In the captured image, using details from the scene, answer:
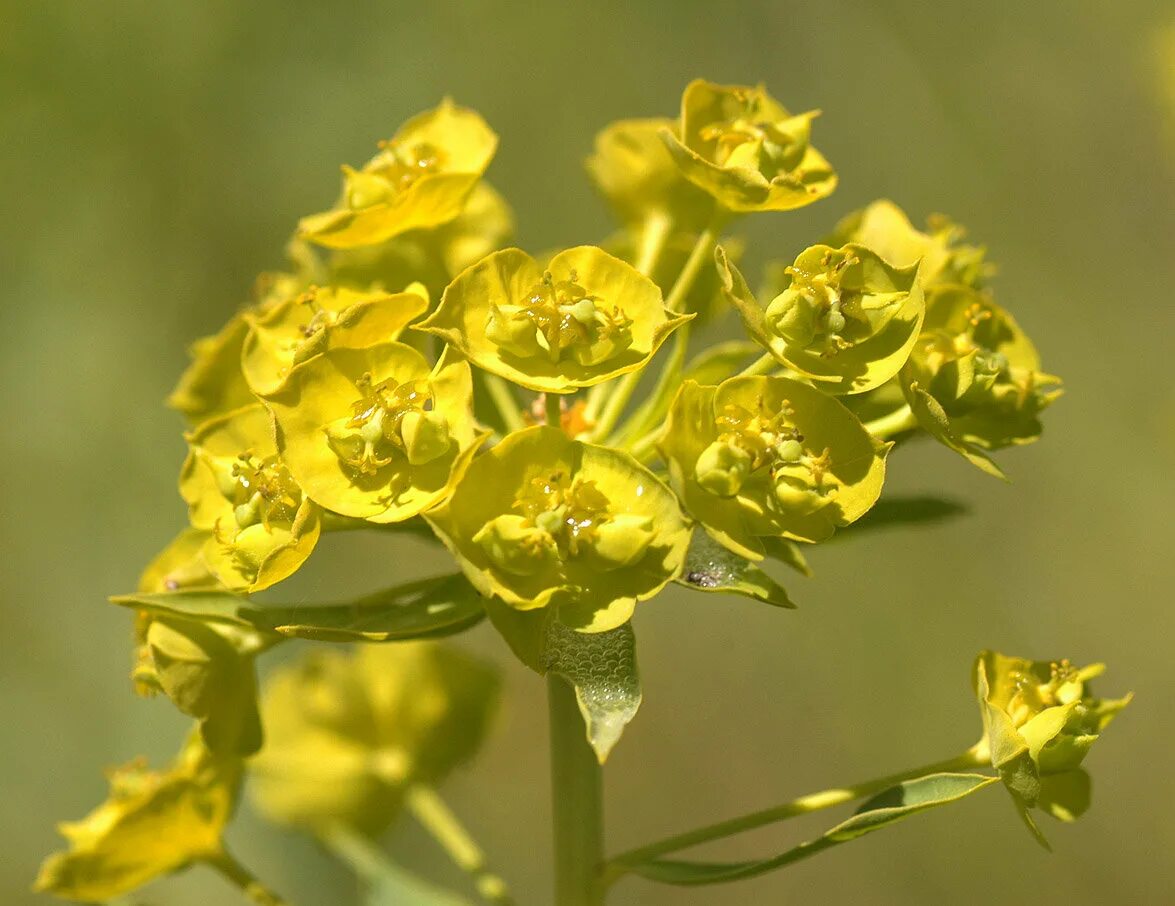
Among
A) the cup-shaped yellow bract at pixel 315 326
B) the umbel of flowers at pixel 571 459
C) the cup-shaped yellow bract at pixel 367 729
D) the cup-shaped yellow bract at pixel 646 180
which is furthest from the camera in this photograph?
the cup-shaped yellow bract at pixel 367 729

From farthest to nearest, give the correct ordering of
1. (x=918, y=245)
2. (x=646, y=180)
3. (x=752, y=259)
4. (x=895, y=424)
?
(x=752, y=259) → (x=646, y=180) → (x=918, y=245) → (x=895, y=424)

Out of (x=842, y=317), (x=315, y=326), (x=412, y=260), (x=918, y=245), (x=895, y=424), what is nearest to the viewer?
(x=842, y=317)

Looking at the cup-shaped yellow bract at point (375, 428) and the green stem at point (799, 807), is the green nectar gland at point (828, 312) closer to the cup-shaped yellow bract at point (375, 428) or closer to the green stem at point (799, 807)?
the cup-shaped yellow bract at point (375, 428)

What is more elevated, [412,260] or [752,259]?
[412,260]

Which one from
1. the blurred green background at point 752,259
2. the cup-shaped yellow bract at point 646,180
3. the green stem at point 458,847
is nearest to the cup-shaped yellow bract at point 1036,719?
the green stem at point 458,847

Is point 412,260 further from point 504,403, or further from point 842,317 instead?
point 842,317

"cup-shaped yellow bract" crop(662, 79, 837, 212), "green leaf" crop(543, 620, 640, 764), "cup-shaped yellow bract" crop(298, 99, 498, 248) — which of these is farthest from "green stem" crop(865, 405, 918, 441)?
"cup-shaped yellow bract" crop(298, 99, 498, 248)

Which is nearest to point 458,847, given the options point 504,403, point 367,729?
point 367,729
